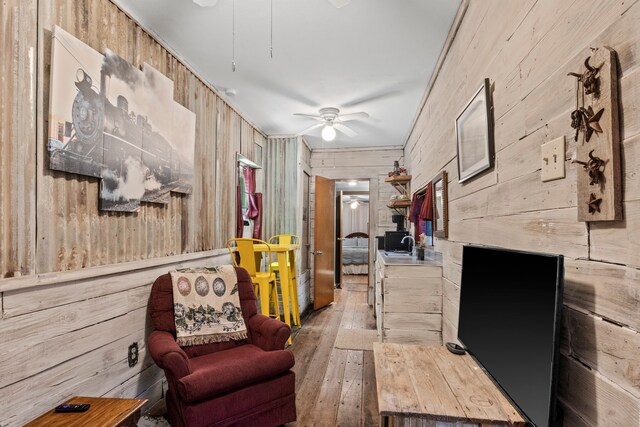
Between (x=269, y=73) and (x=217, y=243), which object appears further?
(x=217, y=243)

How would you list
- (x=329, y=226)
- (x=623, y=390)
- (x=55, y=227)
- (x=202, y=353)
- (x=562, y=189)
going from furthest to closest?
(x=329, y=226) < (x=202, y=353) < (x=55, y=227) < (x=562, y=189) < (x=623, y=390)

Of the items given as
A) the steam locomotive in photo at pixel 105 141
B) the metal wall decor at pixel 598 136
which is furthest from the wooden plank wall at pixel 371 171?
the metal wall decor at pixel 598 136

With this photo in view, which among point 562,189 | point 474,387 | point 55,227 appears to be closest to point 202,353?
point 55,227

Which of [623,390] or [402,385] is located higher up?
[623,390]

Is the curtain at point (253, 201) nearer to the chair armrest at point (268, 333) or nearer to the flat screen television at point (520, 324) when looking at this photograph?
the chair armrest at point (268, 333)

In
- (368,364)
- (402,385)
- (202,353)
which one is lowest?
(368,364)

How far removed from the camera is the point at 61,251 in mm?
1675

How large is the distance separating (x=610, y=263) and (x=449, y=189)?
166 cm

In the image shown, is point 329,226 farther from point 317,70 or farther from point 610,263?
point 610,263

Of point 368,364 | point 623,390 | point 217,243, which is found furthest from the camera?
point 217,243

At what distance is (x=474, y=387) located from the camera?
126 cm

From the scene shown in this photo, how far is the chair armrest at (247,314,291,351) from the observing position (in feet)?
7.55

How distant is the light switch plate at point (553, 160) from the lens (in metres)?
1.01

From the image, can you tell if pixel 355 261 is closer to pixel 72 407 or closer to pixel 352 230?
pixel 352 230
